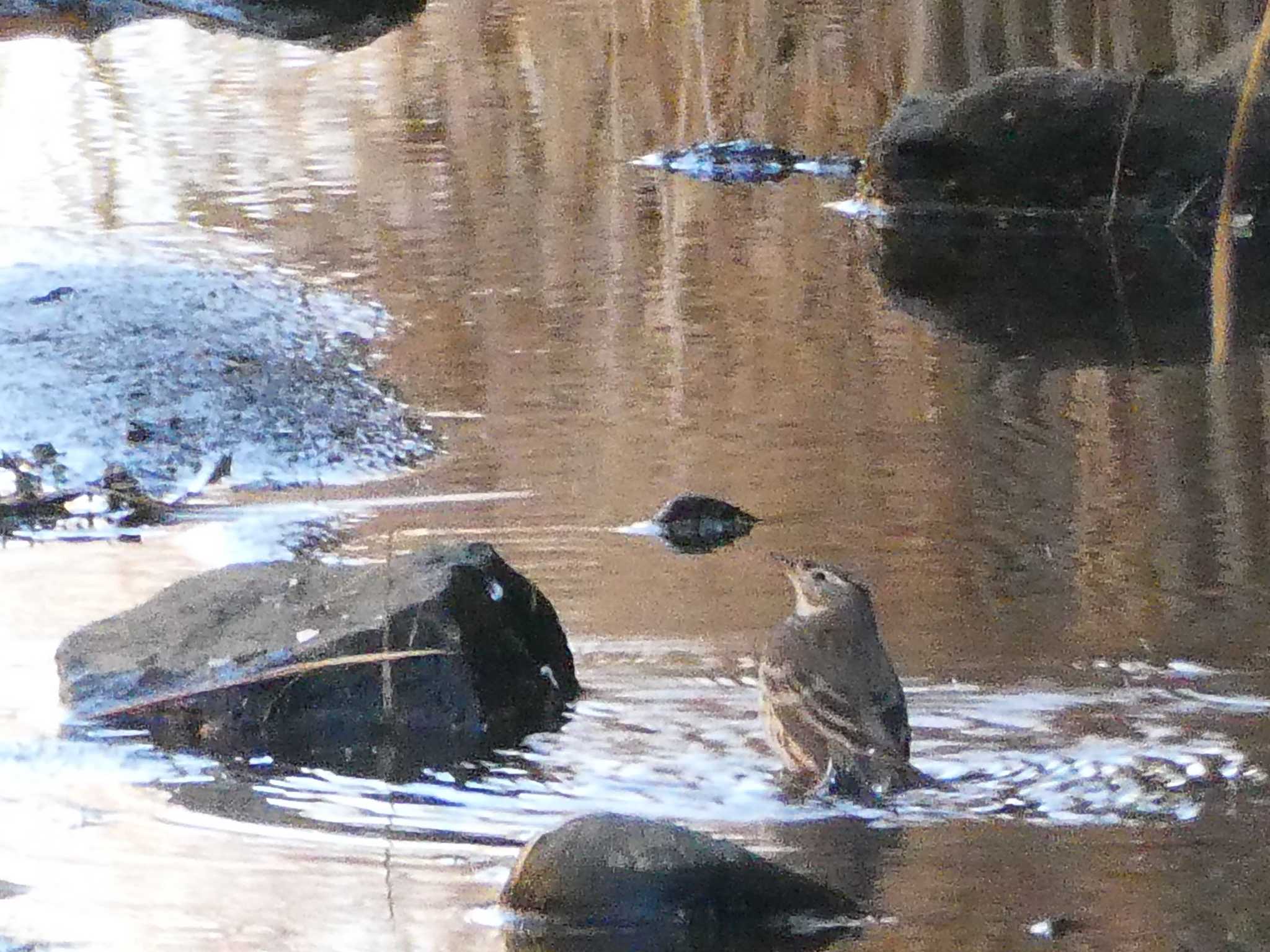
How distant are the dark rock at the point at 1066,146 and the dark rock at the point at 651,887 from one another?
22.9 feet

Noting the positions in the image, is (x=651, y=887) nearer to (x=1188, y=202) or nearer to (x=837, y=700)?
(x=837, y=700)

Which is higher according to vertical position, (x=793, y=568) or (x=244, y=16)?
(x=244, y=16)

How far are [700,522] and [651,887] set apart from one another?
2.29 metres

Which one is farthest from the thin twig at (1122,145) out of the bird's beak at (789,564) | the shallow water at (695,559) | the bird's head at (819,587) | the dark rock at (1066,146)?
the bird's head at (819,587)

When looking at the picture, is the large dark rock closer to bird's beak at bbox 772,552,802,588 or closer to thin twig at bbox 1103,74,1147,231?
bird's beak at bbox 772,552,802,588

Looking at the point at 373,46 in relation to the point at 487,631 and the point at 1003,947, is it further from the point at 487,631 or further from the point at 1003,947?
the point at 1003,947

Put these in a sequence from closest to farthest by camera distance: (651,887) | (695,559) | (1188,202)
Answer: (651,887), (695,559), (1188,202)

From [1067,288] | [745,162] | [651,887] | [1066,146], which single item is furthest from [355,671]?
[745,162]

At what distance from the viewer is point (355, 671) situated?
4.74m

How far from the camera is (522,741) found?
4.64m

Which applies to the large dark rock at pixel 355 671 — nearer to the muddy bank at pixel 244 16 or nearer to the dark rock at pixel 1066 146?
the dark rock at pixel 1066 146

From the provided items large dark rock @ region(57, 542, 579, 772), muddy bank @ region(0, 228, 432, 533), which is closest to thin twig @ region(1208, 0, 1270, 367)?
large dark rock @ region(57, 542, 579, 772)

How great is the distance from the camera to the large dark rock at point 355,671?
15.3 ft

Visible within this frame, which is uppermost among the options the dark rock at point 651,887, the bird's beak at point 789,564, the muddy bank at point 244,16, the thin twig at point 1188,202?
the muddy bank at point 244,16
